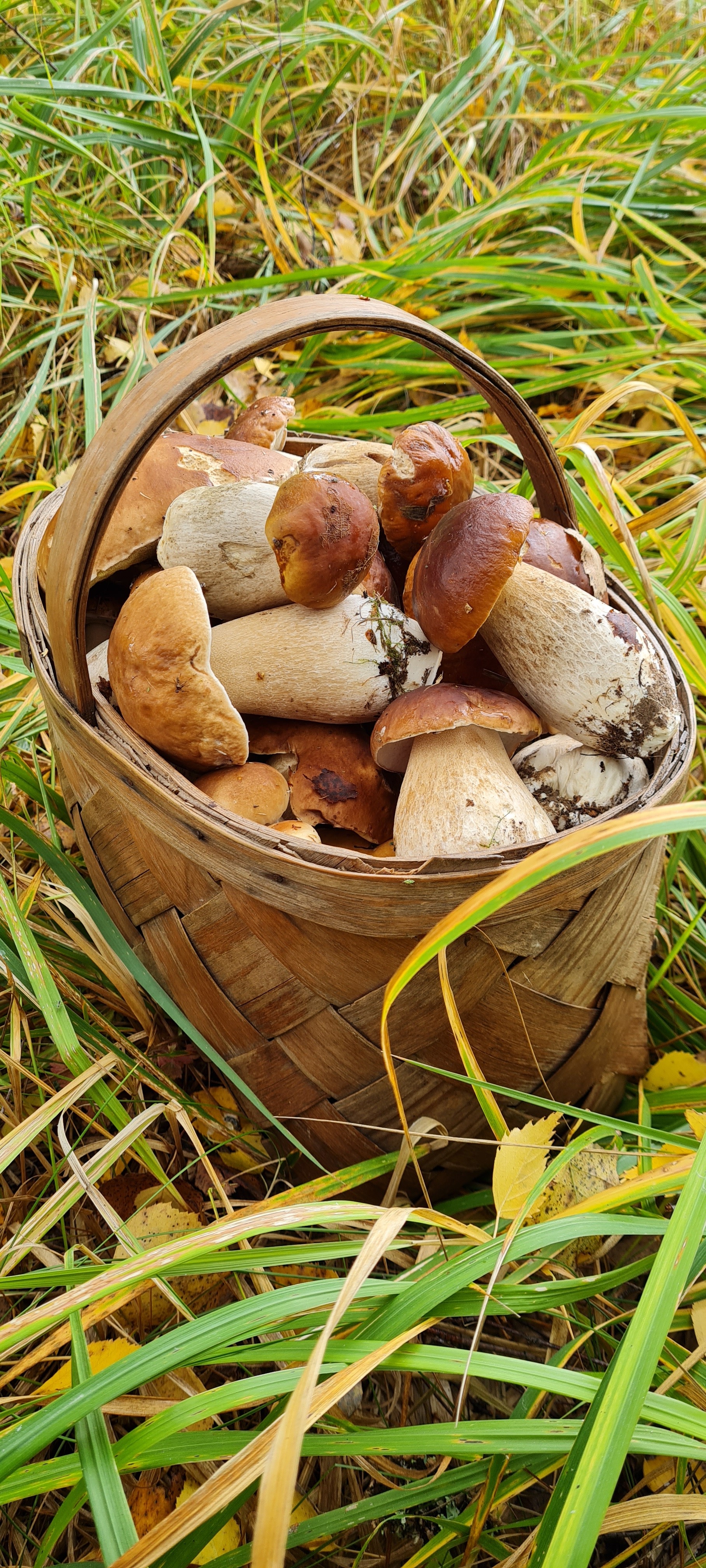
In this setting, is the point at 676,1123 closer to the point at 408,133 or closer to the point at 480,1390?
the point at 480,1390

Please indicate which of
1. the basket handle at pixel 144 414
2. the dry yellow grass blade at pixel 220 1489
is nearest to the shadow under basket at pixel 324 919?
the basket handle at pixel 144 414

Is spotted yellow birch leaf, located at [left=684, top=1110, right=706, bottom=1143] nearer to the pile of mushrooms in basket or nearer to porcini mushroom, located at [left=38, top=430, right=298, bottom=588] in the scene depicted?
the pile of mushrooms in basket

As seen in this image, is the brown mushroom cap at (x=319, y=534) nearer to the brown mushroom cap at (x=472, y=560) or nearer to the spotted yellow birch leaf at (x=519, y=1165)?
the brown mushroom cap at (x=472, y=560)

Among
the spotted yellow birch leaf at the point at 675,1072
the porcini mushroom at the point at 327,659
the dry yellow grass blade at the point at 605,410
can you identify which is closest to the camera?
the porcini mushroom at the point at 327,659

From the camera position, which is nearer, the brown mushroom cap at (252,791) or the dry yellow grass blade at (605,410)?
the brown mushroom cap at (252,791)

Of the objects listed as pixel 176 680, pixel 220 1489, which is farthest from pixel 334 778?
pixel 220 1489

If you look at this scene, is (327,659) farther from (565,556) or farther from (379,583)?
(565,556)

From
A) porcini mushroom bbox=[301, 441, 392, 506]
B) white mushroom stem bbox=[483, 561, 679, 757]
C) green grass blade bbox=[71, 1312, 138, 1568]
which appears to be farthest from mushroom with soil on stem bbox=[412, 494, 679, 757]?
green grass blade bbox=[71, 1312, 138, 1568]
